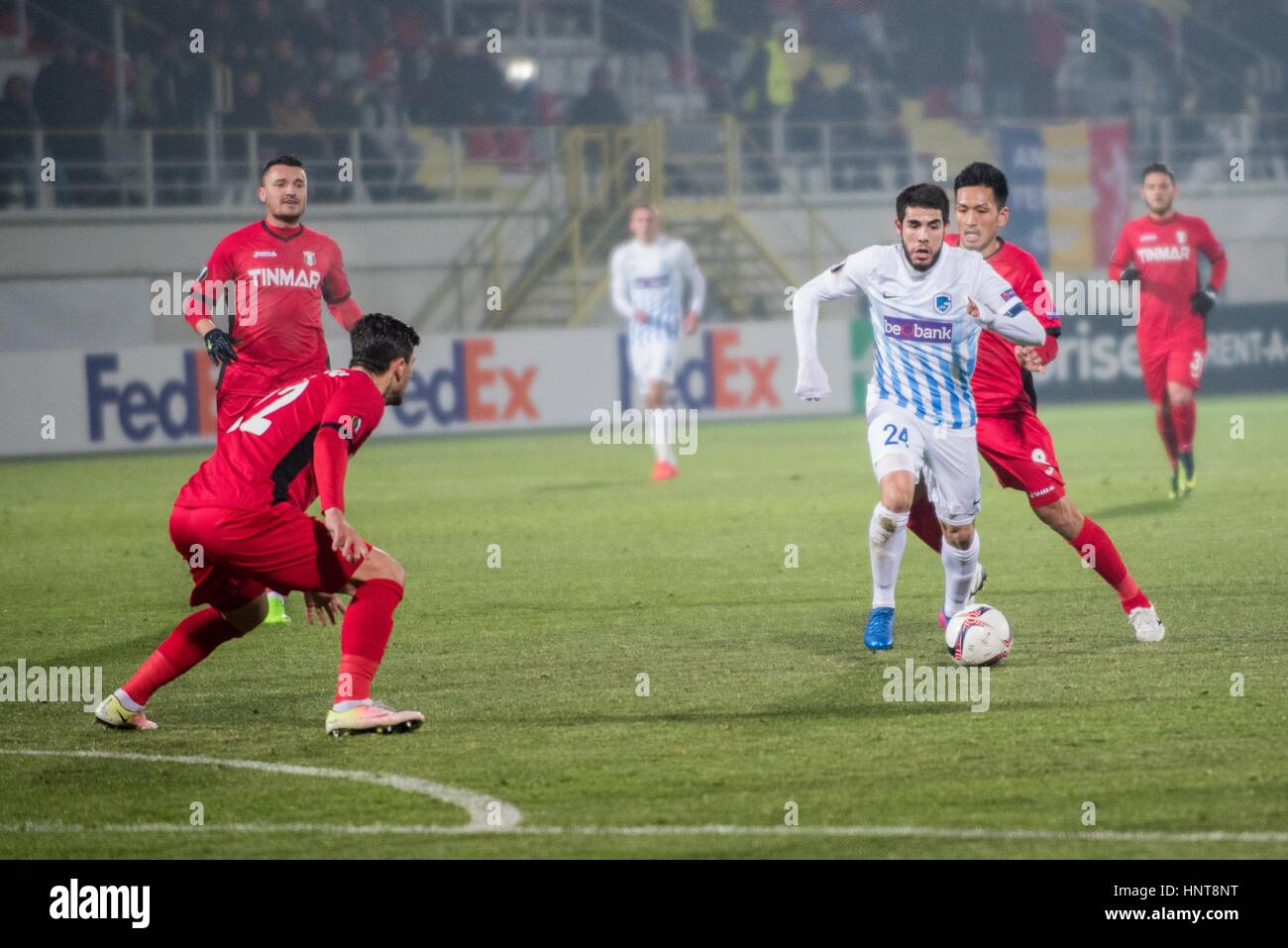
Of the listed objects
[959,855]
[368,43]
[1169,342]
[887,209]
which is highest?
[368,43]

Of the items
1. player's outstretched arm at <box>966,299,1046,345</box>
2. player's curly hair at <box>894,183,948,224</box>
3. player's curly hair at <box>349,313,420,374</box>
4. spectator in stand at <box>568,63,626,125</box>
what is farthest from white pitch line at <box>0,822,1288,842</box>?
spectator in stand at <box>568,63,626,125</box>

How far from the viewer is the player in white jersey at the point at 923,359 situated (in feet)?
24.5

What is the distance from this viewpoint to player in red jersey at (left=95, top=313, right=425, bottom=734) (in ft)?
19.8

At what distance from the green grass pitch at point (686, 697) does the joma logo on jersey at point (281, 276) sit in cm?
170

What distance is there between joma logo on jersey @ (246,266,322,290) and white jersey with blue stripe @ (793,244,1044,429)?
296 centimetres

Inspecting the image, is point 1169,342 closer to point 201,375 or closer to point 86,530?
point 86,530

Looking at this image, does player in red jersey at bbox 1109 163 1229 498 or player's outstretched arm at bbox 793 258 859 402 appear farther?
player in red jersey at bbox 1109 163 1229 498

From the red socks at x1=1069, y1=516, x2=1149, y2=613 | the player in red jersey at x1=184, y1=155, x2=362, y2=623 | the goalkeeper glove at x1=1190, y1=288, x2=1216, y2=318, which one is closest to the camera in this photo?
the red socks at x1=1069, y1=516, x2=1149, y2=613

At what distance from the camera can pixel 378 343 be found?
6.15 meters

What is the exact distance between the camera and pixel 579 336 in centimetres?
2281

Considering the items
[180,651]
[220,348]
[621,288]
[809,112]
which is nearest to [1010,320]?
[180,651]

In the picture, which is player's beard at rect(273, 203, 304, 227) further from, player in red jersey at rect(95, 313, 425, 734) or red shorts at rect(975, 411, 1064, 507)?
red shorts at rect(975, 411, 1064, 507)

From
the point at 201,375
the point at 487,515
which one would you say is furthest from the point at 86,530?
the point at 201,375

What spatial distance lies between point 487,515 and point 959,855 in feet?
31.1
